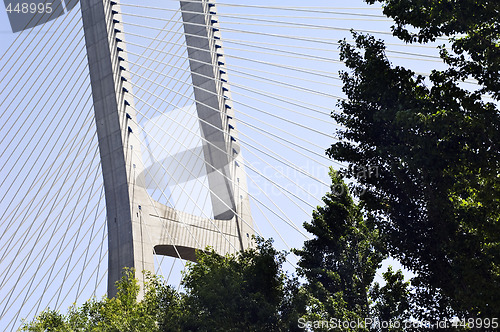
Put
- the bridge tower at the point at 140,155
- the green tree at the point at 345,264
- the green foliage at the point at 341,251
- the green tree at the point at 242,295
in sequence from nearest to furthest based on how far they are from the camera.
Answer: the green tree at the point at 242,295 → the green tree at the point at 345,264 → the green foliage at the point at 341,251 → the bridge tower at the point at 140,155

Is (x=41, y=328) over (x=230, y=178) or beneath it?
beneath

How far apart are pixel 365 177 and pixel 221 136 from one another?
1147 cm

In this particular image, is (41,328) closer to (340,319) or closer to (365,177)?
(340,319)

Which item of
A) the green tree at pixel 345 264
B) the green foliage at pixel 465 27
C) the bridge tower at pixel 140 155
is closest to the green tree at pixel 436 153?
the green foliage at pixel 465 27

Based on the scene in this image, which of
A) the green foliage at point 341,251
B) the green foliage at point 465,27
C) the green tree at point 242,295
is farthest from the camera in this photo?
the green foliage at point 341,251

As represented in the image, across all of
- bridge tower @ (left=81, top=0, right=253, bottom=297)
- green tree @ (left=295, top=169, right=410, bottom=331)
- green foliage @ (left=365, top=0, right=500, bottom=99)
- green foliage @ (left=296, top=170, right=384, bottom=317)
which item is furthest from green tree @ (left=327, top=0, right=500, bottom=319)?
bridge tower @ (left=81, top=0, right=253, bottom=297)

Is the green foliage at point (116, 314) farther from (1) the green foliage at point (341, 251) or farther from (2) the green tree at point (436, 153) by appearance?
(2) the green tree at point (436, 153)

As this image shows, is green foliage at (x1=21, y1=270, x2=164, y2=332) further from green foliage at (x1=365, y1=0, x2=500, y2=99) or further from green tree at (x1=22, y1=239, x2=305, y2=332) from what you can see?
green foliage at (x1=365, y1=0, x2=500, y2=99)

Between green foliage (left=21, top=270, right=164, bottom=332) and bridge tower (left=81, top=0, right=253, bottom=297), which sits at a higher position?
bridge tower (left=81, top=0, right=253, bottom=297)

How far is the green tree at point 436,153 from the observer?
10453mm

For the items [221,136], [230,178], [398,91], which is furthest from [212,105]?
[398,91]

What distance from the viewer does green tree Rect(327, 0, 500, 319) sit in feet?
34.3

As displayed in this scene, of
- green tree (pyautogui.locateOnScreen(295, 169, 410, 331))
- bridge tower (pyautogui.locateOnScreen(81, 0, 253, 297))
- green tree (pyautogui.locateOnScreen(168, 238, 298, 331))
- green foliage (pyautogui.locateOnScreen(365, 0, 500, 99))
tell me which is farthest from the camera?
bridge tower (pyautogui.locateOnScreen(81, 0, 253, 297))

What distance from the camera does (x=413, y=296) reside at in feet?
43.4
